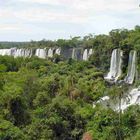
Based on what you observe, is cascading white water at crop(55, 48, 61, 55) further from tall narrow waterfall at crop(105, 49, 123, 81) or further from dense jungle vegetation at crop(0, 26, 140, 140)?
dense jungle vegetation at crop(0, 26, 140, 140)

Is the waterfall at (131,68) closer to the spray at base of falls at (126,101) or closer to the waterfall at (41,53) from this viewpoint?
the spray at base of falls at (126,101)

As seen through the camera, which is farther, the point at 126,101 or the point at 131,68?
the point at 131,68

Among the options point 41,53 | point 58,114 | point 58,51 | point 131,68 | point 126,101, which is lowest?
point 58,114

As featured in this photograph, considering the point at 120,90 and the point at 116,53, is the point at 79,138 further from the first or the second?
the point at 116,53

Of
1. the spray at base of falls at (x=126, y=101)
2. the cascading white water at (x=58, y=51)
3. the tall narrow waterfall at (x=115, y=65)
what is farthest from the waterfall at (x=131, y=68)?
the cascading white water at (x=58, y=51)

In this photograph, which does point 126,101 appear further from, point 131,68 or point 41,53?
point 41,53

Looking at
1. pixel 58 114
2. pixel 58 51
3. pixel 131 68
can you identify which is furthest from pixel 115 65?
pixel 58 114
